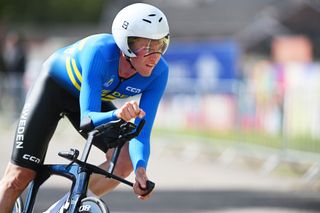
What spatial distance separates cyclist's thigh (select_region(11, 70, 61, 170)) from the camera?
6363mm

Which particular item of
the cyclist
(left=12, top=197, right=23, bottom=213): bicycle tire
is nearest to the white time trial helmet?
the cyclist

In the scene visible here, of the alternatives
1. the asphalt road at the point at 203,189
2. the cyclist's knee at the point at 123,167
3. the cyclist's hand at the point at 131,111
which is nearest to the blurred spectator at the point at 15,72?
the asphalt road at the point at 203,189

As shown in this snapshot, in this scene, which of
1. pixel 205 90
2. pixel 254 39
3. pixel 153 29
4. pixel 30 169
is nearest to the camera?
pixel 153 29

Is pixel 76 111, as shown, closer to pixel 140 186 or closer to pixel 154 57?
pixel 154 57

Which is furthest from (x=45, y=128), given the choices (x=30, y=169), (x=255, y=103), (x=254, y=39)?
(x=254, y=39)

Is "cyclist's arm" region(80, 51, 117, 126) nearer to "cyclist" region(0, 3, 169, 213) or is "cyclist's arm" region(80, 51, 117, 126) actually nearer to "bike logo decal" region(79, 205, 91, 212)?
"cyclist" region(0, 3, 169, 213)

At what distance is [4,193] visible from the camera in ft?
21.2

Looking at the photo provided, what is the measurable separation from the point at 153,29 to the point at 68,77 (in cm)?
86

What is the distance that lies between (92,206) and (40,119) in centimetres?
97

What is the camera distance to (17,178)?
6.43 m

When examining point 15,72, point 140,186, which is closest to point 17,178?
point 140,186

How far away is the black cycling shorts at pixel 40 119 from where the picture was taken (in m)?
6.37

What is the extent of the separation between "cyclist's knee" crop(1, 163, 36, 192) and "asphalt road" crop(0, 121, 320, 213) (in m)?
3.08

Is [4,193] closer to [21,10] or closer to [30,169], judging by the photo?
[30,169]
